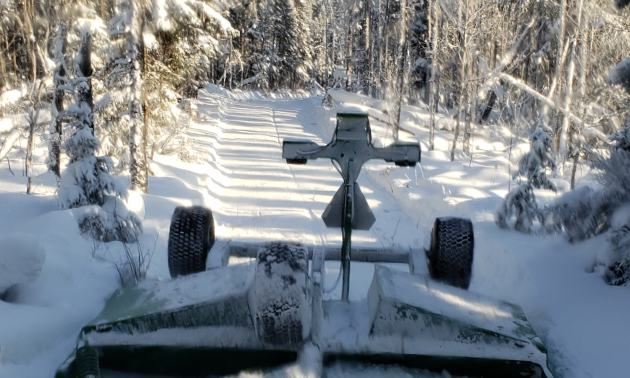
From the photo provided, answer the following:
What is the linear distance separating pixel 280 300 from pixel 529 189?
5.75 meters

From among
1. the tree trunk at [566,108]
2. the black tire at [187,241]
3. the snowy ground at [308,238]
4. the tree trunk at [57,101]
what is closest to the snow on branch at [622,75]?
the snowy ground at [308,238]

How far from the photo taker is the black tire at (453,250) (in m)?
3.71

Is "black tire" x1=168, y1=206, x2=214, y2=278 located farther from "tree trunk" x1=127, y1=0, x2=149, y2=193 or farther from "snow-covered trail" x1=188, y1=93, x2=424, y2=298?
"tree trunk" x1=127, y1=0, x2=149, y2=193

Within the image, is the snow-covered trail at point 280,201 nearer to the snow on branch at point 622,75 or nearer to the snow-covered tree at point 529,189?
the snow-covered tree at point 529,189

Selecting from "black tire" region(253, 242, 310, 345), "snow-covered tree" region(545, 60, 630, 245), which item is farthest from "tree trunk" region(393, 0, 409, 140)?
"black tire" region(253, 242, 310, 345)

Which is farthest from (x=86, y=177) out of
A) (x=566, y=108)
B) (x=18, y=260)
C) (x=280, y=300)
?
(x=566, y=108)

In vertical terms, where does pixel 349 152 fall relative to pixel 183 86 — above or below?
above

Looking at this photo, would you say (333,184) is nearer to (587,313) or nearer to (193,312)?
(587,313)

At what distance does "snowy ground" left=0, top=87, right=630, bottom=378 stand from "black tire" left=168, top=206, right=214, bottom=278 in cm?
55

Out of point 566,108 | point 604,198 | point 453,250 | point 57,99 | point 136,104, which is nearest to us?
point 453,250

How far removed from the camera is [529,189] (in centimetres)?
729

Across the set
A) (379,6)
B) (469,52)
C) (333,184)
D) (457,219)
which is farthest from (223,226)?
(379,6)

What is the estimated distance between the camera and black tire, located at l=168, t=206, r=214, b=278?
3.80 meters

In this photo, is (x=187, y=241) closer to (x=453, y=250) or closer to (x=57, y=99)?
(x=453, y=250)
